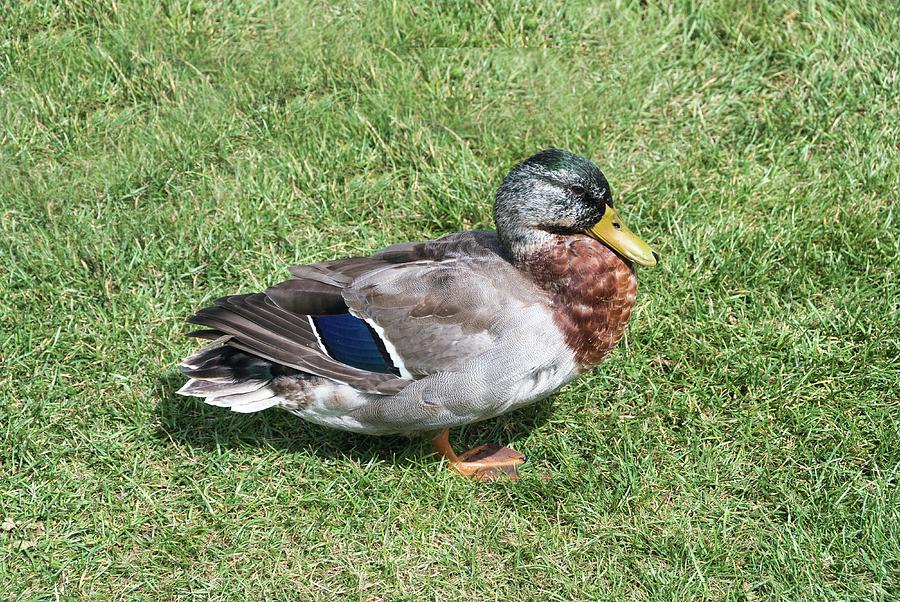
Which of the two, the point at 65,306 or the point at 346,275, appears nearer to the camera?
the point at 346,275

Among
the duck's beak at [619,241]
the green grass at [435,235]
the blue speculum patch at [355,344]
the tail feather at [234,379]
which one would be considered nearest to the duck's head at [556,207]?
the duck's beak at [619,241]

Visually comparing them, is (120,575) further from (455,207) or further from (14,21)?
(14,21)

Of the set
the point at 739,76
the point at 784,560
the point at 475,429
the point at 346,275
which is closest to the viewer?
the point at 784,560

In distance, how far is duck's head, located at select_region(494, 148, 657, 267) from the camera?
157 inches

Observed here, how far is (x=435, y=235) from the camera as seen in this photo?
536 cm

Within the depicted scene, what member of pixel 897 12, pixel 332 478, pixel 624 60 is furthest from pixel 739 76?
pixel 332 478

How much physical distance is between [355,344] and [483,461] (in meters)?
0.84

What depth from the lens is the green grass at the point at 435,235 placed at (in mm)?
4062

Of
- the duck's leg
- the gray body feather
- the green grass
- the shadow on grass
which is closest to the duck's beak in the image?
the gray body feather

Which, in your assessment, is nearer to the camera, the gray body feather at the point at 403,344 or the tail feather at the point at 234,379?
the gray body feather at the point at 403,344

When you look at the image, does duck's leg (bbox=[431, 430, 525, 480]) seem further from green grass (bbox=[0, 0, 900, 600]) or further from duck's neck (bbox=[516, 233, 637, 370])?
duck's neck (bbox=[516, 233, 637, 370])

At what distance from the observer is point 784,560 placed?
155 inches

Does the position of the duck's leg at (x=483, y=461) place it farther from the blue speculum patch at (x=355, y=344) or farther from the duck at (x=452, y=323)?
the blue speculum patch at (x=355, y=344)

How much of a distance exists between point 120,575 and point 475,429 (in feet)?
5.41
